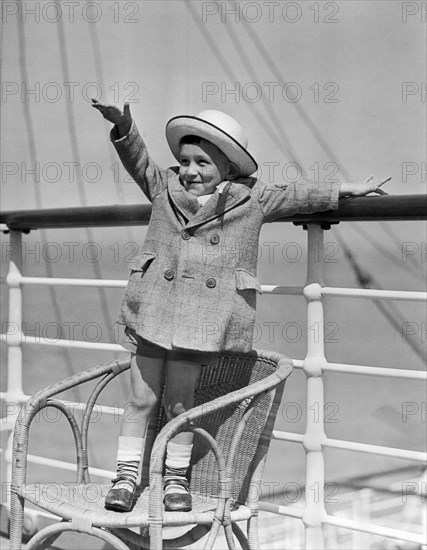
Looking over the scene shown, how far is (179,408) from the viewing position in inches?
66.0

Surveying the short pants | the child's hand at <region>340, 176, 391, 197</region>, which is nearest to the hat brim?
the child's hand at <region>340, 176, 391, 197</region>

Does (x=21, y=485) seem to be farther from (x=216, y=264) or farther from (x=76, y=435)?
(x=216, y=264)

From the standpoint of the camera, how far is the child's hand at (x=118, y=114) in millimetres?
1576

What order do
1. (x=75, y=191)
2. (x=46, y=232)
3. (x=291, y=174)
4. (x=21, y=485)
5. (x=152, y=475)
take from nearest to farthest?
(x=152, y=475), (x=21, y=485), (x=46, y=232), (x=291, y=174), (x=75, y=191)

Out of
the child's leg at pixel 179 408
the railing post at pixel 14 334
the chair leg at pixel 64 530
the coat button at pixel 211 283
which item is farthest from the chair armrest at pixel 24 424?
the railing post at pixel 14 334

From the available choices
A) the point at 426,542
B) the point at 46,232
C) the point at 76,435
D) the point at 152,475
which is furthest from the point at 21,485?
the point at 46,232

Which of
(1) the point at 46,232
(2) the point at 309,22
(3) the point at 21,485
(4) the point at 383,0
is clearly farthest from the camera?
(2) the point at 309,22

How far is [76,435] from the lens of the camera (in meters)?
1.84

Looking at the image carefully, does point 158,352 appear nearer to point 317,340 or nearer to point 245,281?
point 245,281

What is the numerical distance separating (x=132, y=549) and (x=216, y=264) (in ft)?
2.11

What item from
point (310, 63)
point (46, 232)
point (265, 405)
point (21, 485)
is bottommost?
point (21, 485)

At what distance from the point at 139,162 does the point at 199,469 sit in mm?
684

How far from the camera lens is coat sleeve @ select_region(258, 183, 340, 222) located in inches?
65.3

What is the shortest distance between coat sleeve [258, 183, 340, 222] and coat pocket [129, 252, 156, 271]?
26 centimetres
